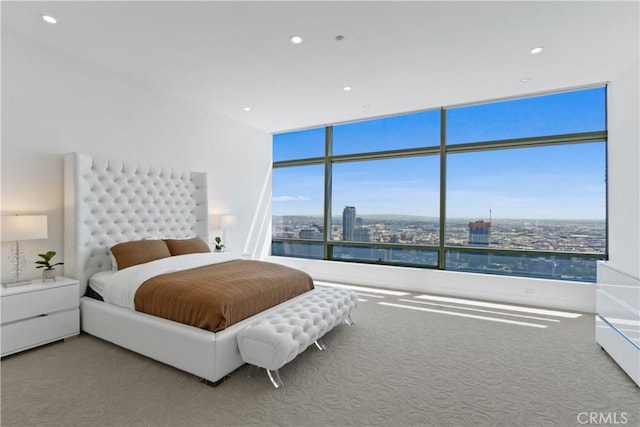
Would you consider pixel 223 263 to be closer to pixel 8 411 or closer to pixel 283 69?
pixel 8 411

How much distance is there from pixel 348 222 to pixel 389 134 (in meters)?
1.85

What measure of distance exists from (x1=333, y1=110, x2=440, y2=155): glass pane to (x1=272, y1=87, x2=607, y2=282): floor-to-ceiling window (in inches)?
0.7

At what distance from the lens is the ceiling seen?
251 centimetres

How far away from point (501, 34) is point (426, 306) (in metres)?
3.35

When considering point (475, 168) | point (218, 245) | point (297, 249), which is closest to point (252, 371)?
point (218, 245)

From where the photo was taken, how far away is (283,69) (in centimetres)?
354

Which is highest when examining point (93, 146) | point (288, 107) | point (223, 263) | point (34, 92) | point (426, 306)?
point (288, 107)

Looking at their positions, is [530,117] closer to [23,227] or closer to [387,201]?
[387,201]

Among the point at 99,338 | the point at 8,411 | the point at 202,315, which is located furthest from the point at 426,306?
the point at 8,411

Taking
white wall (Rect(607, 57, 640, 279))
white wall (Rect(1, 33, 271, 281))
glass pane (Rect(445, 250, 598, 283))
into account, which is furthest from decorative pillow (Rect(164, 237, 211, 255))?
white wall (Rect(607, 57, 640, 279))

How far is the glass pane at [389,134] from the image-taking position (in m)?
5.25

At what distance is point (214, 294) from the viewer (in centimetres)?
250

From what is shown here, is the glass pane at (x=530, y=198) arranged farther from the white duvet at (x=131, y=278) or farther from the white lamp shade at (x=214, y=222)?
the white duvet at (x=131, y=278)

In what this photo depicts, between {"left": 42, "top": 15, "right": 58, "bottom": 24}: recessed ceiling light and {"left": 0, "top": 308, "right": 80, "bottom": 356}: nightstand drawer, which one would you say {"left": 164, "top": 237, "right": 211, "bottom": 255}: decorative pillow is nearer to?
{"left": 0, "top": 308, "right": 80, "bottom": 356}: nightstand drawer
